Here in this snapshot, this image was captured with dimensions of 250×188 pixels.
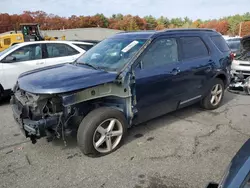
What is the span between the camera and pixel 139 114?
374cm

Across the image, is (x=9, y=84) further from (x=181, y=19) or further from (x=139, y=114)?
(x=181, y=19)

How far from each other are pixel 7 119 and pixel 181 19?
107 m

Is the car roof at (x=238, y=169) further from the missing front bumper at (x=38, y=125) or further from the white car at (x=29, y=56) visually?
the white car at (x=29, y=56)

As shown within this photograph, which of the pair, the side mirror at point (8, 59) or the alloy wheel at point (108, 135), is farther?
the side mirror at point (8, 59)

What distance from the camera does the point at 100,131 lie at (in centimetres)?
335

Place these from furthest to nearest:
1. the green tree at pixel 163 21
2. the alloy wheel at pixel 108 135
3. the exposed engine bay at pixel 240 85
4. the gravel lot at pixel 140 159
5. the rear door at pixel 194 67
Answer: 1. the green tree at pixel 163 21
2. the exposed engine bay at pixel 240 85
3. the rear door at pixel 194 67
4. the alloy wheel at pixel 108 135
5. the gravel lot at pixel 140 159

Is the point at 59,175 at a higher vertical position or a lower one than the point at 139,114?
lower

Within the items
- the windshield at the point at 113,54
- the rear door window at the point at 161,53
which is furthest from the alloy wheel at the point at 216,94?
the windshield at the point at 113,54

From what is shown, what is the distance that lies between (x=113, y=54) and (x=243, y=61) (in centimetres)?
453

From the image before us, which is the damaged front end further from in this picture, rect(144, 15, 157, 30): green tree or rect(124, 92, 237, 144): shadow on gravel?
rect(144, 15, 157, 30): green tree

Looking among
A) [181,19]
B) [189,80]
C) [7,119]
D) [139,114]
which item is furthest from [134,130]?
[181,19]

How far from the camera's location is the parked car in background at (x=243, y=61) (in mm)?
6537

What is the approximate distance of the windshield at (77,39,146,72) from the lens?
12.0ft

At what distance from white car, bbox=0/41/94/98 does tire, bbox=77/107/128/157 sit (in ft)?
12.7
